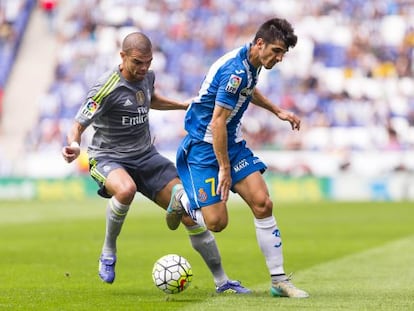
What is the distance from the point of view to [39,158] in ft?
116

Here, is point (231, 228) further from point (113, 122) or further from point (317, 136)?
point (317, 136)

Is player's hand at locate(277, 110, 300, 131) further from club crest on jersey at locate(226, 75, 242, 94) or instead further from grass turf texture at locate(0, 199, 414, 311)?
grass turf texture at locate(0, 199, 414, 311)

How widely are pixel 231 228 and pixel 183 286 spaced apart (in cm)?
1150

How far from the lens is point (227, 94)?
898 cm

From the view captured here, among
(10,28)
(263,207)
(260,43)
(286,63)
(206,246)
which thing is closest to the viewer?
(260,43)

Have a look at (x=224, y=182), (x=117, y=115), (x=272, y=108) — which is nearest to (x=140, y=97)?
(x=117, y=115)

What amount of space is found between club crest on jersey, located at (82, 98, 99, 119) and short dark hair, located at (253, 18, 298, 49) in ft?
6.44

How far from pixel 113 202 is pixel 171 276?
3.45 feet

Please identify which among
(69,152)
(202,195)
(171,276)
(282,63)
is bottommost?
(171,276)

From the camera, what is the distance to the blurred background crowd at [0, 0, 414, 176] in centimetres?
3422

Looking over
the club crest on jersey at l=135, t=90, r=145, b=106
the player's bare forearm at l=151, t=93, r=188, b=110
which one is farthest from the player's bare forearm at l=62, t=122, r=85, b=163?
the player's bare forearm at l=151, t=93, r=188, b=110

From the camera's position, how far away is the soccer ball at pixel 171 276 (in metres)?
9.49

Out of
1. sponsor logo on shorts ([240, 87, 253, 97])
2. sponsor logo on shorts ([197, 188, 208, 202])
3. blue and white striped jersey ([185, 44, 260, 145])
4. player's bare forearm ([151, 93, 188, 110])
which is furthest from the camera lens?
player's bare forearm ([151, 93, 188, 110])

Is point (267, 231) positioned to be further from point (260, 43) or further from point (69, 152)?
point (69, 152)
